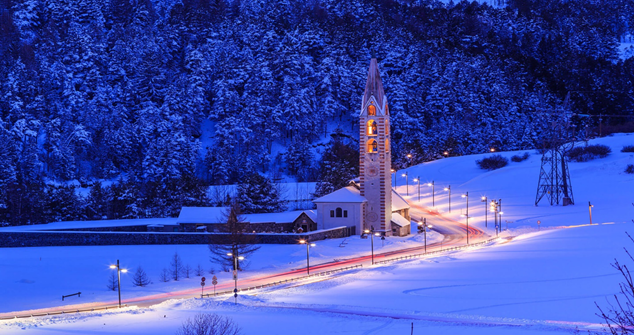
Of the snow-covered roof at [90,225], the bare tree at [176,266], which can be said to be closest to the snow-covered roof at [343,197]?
the snow-covered roof at [90,225]

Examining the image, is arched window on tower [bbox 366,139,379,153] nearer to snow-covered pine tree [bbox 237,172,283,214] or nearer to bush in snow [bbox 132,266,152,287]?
snow-covered pine tree [bbox 237,172,283,214]

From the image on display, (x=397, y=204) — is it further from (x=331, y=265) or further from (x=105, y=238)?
(x=105, y=238)

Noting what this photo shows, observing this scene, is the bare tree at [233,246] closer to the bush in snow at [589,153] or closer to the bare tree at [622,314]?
the bare tree at [622,314]

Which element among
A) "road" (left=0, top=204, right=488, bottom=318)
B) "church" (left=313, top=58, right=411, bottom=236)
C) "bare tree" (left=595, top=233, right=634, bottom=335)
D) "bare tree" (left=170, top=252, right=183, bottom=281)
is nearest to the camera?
"bare tree" (left=595, top=233, right=634, bottom=335)

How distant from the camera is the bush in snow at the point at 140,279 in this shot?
4462 centimetres

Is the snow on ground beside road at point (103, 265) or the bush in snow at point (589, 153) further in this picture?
the bush in snow at point (589, 153)

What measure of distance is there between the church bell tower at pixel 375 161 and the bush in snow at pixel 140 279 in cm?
2264

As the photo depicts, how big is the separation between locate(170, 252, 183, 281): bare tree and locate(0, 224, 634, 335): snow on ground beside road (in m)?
11.7

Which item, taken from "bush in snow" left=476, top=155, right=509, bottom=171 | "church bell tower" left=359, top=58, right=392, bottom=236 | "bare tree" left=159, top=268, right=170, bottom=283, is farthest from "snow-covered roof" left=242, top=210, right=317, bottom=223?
"bush in snow" left=476, top=155, right=509, bottom=171

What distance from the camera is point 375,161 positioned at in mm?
61812

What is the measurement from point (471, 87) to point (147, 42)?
209 ft

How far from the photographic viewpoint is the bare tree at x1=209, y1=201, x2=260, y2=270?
48972mm

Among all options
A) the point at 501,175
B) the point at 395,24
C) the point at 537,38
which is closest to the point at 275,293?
the point at 501,175

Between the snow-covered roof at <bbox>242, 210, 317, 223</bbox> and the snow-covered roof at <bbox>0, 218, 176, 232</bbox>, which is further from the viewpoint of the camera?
the snow-covered roof at <bbox>242, 210, 317, 223</bbox>
